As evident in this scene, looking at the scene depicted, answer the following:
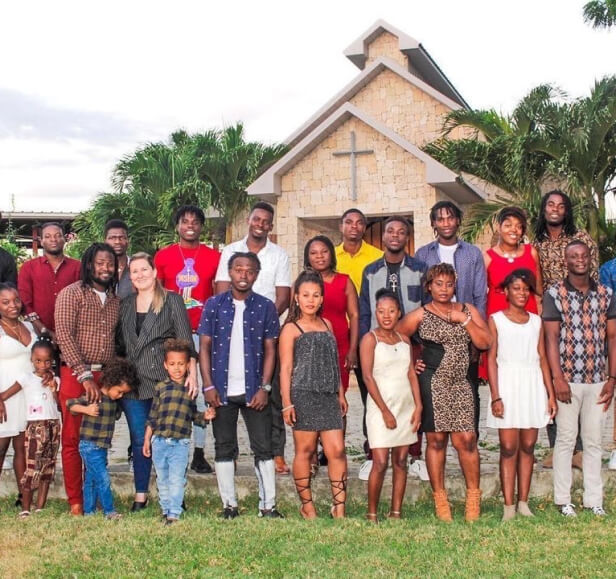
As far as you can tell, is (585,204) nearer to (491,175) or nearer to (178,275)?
(491,175)

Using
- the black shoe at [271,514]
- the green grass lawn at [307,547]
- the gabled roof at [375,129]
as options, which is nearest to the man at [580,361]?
the green grass lawn at [307,547]

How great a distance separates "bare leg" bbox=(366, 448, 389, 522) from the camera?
571 centimetres

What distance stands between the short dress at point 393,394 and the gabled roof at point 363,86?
44.1ft

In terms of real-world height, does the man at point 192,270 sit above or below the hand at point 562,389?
above

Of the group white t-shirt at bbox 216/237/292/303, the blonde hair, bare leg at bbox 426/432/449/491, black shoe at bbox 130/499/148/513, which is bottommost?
black shoe at bbox 130/499/148/513

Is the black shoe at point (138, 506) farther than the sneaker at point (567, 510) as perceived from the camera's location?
Yes

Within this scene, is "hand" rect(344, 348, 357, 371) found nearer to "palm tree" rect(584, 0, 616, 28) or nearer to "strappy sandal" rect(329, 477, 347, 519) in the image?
"strappy sandal" rect(329, 477, 347, 519)

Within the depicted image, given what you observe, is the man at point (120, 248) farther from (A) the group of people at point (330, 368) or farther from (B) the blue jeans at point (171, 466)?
(B) the blue jeans at point (171, 466)

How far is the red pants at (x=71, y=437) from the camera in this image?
604cm

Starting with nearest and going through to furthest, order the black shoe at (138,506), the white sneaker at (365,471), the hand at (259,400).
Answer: the hand at (259,400)
the black shoe at (138,506)
the white sneaker at (365,471)

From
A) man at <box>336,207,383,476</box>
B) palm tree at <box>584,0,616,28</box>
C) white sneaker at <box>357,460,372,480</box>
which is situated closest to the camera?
white sneaker at <box>357,460,372,480</box>

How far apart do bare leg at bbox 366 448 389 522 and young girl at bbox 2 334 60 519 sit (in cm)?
238

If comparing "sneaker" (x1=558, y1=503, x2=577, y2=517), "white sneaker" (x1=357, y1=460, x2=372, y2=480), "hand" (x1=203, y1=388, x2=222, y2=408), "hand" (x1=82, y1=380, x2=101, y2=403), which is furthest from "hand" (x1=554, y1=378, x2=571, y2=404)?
"hand" (x1=82, y1=380, x2=101, y2=403)

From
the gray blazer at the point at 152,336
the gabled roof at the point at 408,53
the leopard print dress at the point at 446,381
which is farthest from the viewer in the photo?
the gabled roof at the point at 408,53
